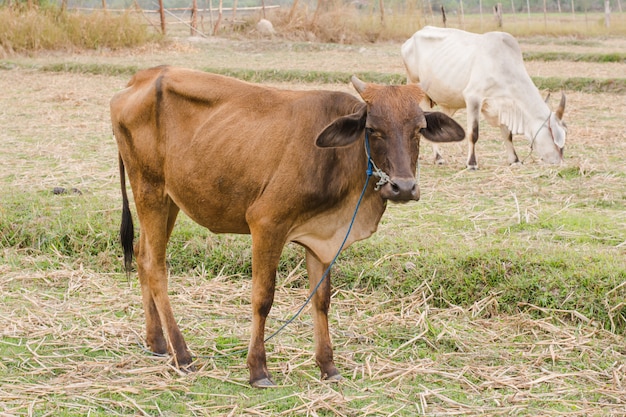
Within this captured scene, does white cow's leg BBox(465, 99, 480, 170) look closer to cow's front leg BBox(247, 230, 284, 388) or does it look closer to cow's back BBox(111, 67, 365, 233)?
cow's back BBox(111, 67, 365, 233)

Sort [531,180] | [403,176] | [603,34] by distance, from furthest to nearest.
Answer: [603,34]
[531,180]
[403,176]

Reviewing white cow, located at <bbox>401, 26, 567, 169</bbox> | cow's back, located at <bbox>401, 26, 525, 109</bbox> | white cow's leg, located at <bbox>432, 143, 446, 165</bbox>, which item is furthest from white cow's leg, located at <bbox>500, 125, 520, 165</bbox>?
white cow's leg, located at <bbox>432, 143, 446, 165</bbox>

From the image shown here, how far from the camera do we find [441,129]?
3939 mm

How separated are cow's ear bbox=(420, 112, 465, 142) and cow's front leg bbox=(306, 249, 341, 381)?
0.79m

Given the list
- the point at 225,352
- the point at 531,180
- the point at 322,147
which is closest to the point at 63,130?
the point at 531,180

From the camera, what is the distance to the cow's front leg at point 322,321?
408cm

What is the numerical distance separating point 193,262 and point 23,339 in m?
1.42

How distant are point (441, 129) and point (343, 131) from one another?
0.50 metres

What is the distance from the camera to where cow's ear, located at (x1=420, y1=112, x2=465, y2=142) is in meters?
3.91

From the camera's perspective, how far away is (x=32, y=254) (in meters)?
5.91

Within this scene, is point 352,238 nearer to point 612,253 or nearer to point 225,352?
point 225,352

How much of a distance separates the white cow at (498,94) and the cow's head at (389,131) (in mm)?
4652

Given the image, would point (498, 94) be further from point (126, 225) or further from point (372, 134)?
point (372, 134)

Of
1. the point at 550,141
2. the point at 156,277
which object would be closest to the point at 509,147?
the point at 550,141
